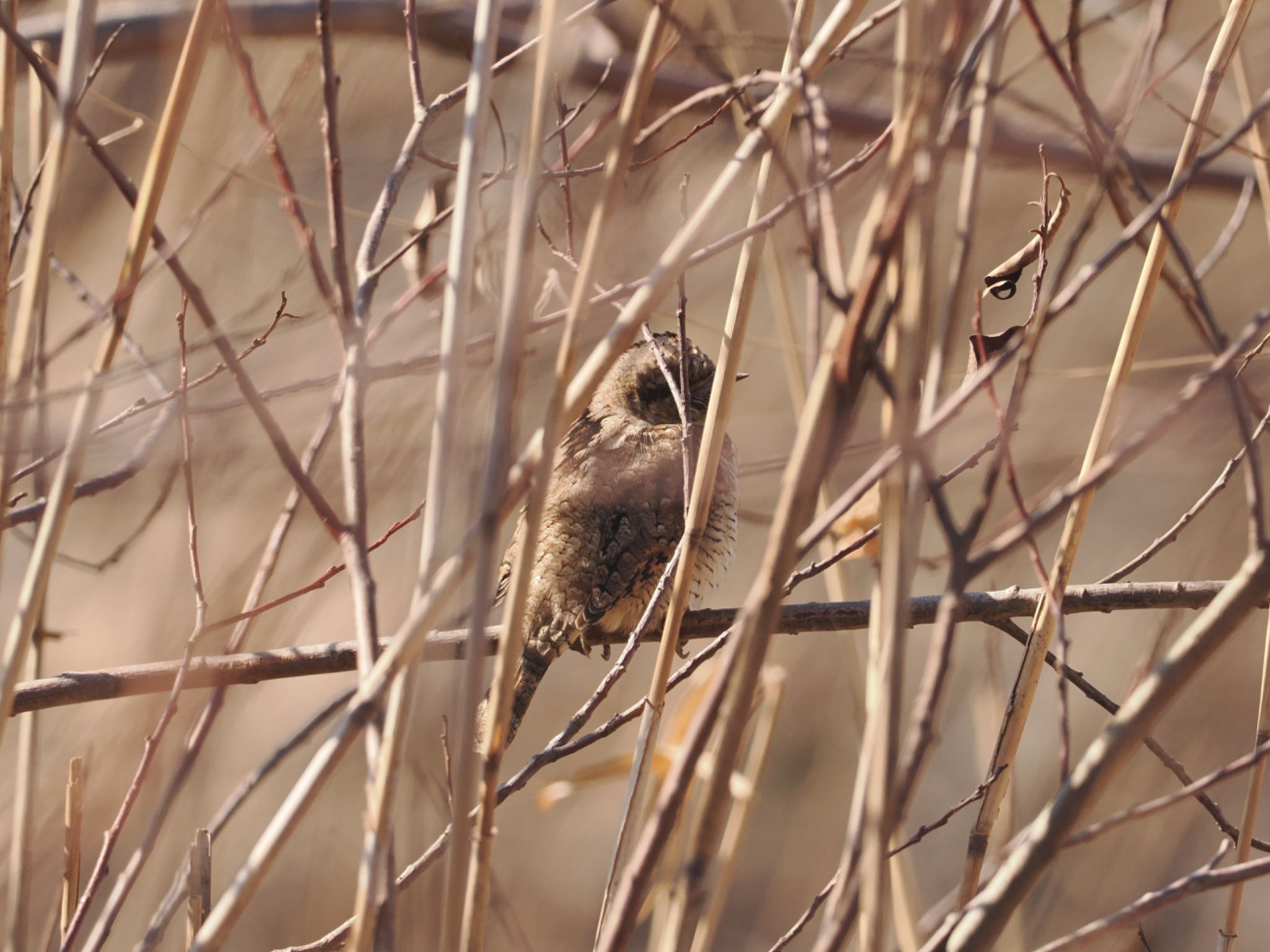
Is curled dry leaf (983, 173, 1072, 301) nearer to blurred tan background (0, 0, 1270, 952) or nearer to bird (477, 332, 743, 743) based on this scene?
bird (477, 332, 743, 743)

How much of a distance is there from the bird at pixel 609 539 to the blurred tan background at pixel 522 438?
11.2 inches

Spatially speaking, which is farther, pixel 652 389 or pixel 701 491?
pixel 652 389

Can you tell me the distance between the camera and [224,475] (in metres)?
4.71

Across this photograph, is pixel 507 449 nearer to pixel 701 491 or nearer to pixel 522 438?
pixel 701 491

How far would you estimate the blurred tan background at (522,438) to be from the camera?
378 centimetres

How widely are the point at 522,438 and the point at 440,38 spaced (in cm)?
192

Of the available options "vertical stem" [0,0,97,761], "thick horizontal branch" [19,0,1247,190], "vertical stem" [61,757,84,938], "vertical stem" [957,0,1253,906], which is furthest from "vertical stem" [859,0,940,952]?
"thick horizontal branch" [19,0,1247,190]

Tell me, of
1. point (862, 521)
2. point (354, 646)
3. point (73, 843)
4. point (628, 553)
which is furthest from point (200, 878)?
point (628, 553)

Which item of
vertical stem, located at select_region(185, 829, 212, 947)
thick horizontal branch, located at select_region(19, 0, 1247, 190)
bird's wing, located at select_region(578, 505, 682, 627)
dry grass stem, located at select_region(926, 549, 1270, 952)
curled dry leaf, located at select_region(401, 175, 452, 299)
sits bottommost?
vertical stem, located at select_region(185, 829, 212, 947)

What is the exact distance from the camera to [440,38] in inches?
146

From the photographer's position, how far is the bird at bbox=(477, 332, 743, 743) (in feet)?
9.60

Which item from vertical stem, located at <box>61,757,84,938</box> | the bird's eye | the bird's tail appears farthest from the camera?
the bird's eye

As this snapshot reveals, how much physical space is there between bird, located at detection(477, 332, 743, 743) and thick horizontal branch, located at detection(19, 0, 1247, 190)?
1069 millimetres

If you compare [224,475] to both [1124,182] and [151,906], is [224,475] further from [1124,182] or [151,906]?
[1124,182]
